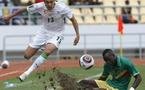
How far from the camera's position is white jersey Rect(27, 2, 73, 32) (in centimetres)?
1595

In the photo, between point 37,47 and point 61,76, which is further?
point 37,47

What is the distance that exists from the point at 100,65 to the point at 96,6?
7341 mm

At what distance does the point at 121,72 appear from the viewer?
42.2 feet

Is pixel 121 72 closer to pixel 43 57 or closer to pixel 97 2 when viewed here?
pixel 43 57

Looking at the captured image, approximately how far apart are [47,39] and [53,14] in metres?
0.70

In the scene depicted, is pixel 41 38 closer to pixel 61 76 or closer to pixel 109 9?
pixel 61 76

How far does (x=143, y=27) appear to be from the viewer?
32094mm

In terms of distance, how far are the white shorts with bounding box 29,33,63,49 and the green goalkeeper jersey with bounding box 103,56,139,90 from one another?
3.10 meters

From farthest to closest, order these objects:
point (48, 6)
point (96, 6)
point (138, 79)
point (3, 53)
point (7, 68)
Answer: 1. point (96, 6)
2. point (3, 53)
3. point (7, 68)
4. point (48, 6)
5. point (138, 79)

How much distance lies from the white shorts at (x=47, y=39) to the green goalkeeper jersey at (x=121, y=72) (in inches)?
122

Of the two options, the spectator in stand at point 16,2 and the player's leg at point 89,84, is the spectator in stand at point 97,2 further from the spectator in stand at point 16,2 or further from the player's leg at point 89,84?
the player's leg at point 89,84

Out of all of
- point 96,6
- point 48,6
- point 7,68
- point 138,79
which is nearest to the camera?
point 138,79

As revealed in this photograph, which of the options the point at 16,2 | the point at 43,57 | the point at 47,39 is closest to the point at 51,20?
the point at 47,39

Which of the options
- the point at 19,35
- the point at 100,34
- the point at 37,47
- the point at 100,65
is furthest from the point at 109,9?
the point at 37,47
